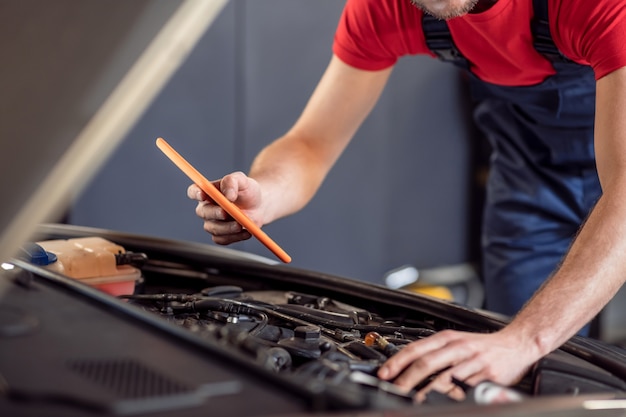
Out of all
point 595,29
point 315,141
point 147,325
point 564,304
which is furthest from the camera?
point 315,141

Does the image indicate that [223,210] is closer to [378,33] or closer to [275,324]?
[275,324]

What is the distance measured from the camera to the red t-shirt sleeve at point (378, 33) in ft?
4.75

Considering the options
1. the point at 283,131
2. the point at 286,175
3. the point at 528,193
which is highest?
the point at 283,131

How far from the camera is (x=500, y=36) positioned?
4.44 feet

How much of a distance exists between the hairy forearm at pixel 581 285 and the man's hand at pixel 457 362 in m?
0.04

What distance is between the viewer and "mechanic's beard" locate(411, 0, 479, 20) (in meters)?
1.26

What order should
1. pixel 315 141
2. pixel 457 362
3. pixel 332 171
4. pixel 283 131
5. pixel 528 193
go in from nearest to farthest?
pixel 457 362 < pixel 315 141 < pixel 528 193 < pixel 283 131 < pixel 332 171

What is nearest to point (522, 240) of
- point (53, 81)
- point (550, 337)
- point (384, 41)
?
point (384, 41)

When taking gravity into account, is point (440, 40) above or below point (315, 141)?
above

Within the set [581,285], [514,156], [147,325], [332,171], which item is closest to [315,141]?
[514,156]

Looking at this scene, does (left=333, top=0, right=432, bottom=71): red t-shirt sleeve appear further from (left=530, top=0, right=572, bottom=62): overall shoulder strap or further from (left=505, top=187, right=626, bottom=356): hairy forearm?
(left=505, top=187, right=626, bottom=356): hairy forearm

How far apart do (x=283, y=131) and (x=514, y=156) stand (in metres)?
1.00

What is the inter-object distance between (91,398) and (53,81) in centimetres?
29

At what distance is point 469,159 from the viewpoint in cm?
333
